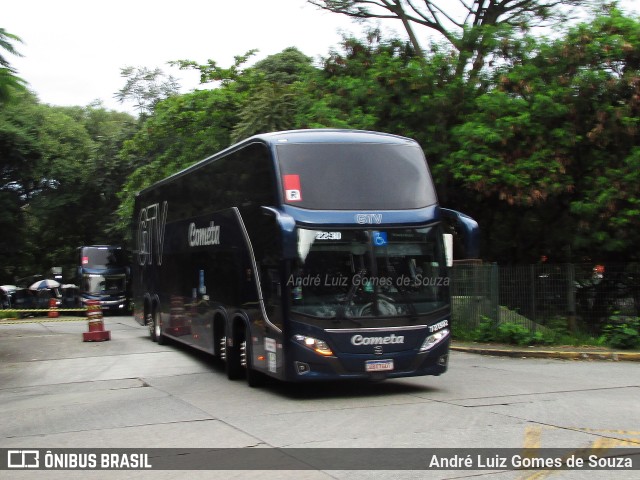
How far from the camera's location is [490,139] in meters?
19.5

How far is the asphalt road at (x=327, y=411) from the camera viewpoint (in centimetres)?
825

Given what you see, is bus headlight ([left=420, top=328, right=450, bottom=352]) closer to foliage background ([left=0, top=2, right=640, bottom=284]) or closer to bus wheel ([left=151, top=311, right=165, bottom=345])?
foliage background ([left=0, top=2, right=640, bottom=284])

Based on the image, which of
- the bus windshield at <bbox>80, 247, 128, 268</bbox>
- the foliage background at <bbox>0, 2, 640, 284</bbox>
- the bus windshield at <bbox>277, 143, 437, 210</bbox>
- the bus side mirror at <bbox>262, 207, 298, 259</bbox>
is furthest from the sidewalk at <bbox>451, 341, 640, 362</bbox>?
the bus windshield at <bbox>80, 247, 128, 268</bbox>

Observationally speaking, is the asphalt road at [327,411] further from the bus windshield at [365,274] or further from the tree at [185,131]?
the tree at [185,131]

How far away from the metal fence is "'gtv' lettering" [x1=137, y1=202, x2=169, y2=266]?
7885 mm

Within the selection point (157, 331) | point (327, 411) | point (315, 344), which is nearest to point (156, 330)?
point (157, 331)

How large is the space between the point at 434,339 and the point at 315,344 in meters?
1.83

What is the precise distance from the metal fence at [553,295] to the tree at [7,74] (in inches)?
498

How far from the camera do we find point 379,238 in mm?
11352

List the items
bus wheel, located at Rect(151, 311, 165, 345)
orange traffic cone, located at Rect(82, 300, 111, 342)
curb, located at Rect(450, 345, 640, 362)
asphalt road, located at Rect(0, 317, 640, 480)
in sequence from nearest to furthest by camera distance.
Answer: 1. asphalt road, located at Rect(0, 317, 640, 480)
2. curb, located at Rect(450, 345, 640, 362)
3. bus wheel, located at Rect(151, 311, 165, 345)
4. orange traffic cone, located at Rect(82, 300, 111, 342)

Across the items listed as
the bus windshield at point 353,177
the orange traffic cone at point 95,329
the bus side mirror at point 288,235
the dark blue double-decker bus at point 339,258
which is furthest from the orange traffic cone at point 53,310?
the bus side mirror at point 288,235

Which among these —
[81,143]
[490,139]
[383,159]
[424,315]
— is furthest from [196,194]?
[81,143]

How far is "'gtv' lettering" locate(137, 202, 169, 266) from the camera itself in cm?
1964

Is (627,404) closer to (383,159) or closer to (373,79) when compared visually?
(383,159)
